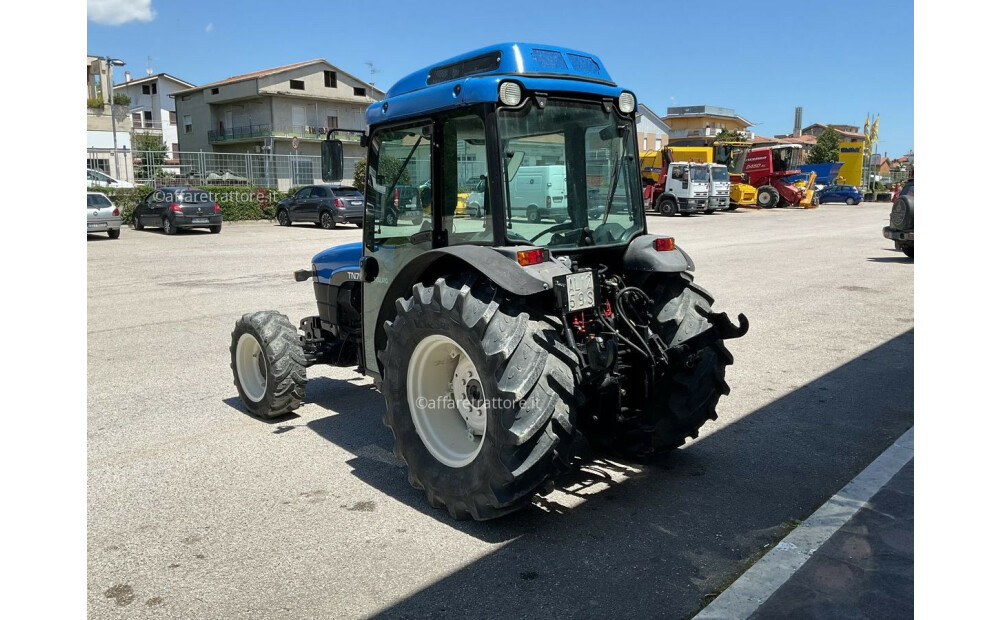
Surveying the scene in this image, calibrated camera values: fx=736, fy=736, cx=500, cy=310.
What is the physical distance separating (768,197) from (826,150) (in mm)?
32103

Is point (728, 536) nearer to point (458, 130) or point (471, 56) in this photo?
point (458, 130)

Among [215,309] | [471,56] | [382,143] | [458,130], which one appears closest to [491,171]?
[458,130]

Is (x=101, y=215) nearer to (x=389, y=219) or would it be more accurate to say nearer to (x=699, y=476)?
(x=389, y=219)

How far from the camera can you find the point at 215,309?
10641 mm

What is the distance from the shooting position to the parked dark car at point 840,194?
4572 centimetres

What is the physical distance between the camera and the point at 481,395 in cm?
414

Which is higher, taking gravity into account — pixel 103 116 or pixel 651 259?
pixel 103 116

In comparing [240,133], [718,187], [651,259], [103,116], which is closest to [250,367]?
[651,259]

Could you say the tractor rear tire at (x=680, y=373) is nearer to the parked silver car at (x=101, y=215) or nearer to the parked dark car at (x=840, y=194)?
the parked silver car at (x=101, y=215)

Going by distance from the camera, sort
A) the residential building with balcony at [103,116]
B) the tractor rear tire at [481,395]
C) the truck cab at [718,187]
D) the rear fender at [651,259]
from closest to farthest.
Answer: the tractor rear tire at [481,395], the rear fender at [651,259], the truck cab at [718,187], the residential building with balcony at [103,116]

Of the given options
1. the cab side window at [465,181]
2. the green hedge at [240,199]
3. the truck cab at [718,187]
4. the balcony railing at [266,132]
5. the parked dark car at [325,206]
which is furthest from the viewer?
the balcony railing at [266,132]

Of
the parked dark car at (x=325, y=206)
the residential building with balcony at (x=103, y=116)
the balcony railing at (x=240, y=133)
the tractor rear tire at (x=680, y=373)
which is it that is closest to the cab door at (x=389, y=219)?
the tractor rear tire at (x=680, y=373)

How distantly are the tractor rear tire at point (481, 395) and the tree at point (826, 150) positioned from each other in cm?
6758

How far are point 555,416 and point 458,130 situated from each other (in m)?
1.73
